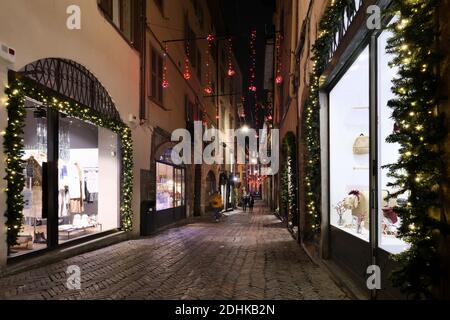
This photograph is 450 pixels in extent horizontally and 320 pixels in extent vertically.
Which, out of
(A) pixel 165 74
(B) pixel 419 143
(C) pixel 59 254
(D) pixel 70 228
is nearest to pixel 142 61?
(A) pixel 165 74

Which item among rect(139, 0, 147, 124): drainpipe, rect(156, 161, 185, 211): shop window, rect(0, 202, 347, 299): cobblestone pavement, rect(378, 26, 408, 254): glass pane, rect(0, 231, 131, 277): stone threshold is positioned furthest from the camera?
rect(156, 161, 185, 211): shop window

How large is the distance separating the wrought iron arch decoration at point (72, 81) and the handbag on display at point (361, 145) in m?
6.07

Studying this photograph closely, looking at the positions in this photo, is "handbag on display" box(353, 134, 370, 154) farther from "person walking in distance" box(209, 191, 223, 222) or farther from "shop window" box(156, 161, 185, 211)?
"person walking in distance" box(209, 191, 223, 222)

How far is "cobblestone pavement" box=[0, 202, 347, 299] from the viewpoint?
19.7ft

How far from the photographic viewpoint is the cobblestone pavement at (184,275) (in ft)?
19.7

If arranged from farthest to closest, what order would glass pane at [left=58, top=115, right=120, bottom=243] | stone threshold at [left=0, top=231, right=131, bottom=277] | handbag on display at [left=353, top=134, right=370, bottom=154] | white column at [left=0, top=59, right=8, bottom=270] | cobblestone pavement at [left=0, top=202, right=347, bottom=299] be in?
glass pane at [left=58, top=115, right=120, bottom=243] < stone threshold at [left=0, top=231, right=131, bottom=277] < white column at [left=0, top=59, right=8, bottom=270] < handbag on display at [left=353, top=134, right=370, bottom=154] < cobblestone pavement at [left=0, top=202, right=347, bottom=299]

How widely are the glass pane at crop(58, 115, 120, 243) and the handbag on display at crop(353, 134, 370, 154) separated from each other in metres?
6.35

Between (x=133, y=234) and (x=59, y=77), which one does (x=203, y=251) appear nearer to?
(x=133, y=234)

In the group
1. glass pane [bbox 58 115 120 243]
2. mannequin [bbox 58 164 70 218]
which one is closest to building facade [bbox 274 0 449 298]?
glass pane [bbox 58 115 120 243]

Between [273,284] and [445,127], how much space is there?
13.3 feet

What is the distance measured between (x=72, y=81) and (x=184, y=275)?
5.31m

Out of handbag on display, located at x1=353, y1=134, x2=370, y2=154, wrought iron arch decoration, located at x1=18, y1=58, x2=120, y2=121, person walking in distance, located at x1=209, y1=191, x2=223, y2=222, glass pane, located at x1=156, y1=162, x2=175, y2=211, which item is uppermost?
wrought iron arch decoration, located at x1=18, y1=58, x2=120, y2=121

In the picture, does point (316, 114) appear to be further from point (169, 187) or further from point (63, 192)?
point (169, 187)

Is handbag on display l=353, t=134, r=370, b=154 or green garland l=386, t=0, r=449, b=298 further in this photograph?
handbag on display l=353, t=134, r=370, b=154
